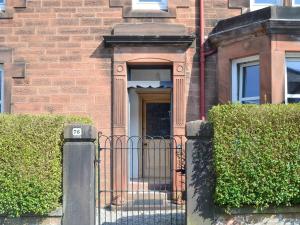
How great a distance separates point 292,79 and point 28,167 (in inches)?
213

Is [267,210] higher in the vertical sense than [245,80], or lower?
lower

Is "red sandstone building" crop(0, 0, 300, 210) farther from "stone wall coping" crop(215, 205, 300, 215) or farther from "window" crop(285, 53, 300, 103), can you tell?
"stone wall coping" crop(215, 205, 300, 215)

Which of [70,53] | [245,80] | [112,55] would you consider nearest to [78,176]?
[112,55]

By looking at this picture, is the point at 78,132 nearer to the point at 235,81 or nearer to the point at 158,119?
the point at 235,81

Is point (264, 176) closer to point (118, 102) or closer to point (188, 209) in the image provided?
point (188, 209)

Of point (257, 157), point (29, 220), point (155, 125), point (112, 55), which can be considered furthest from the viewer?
point (155, 125)

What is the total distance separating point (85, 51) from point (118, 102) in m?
1.29

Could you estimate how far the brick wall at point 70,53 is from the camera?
10.5 meters

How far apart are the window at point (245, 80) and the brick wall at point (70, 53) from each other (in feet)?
1.61

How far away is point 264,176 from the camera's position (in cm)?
675

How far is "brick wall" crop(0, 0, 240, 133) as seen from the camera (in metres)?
10.5

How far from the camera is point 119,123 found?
33.9 feet

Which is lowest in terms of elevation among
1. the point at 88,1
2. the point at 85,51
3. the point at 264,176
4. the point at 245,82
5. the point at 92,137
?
the point at 264,176

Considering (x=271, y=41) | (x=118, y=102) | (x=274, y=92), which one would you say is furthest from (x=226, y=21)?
(x=118, y=102)
